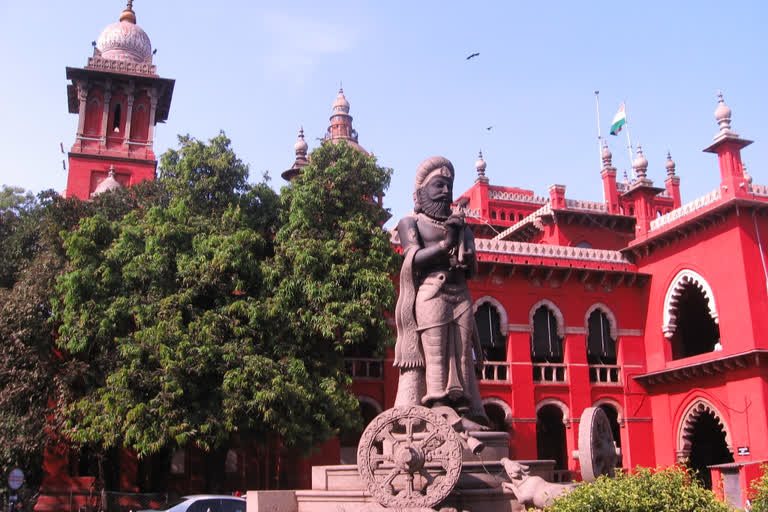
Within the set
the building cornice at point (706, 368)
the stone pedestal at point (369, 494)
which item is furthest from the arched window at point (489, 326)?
the stone pedestal at point (369, 494)

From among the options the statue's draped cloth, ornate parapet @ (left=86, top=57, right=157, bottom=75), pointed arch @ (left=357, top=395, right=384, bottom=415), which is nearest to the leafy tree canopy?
pointed arch @ (left=357, top=395, right=384, bottom=415)

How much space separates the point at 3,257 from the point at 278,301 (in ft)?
28.1

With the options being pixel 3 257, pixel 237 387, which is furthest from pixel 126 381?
pixel 3 257

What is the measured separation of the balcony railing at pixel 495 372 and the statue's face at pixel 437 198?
1297cm

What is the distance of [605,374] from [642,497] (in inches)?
729

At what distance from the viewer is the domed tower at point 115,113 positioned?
83.8ft

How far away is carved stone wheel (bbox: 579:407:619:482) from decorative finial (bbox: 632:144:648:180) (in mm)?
19428

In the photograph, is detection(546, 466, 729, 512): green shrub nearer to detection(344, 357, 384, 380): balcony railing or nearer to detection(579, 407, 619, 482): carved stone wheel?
detection(579, 407, 619, 482): carved stone wheel

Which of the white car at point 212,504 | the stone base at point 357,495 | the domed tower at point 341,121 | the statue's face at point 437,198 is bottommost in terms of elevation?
the white car at point 212,504

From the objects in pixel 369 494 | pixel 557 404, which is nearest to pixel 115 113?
pixel 557 404

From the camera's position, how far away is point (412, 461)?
6125 mm

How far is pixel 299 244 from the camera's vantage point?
54.3ft

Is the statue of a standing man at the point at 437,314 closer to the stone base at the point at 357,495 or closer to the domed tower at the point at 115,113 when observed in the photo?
the stone base at the point at 357,495

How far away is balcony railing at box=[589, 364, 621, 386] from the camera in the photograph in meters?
22.4
